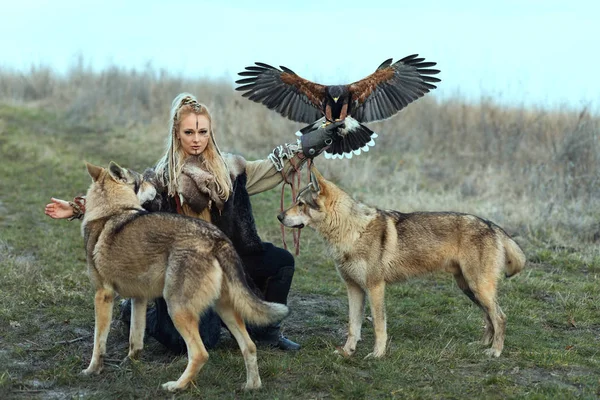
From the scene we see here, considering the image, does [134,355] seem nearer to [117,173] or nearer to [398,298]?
[117,173]

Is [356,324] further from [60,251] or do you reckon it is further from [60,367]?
[60,251]

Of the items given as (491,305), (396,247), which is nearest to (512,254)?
(491,305)

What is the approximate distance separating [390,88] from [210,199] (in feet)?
9.71

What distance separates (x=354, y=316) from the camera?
5.28m

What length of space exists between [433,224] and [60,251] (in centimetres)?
487

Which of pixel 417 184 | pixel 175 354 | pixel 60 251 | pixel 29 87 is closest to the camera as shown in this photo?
pixel 175 354

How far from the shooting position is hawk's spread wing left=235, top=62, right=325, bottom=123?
24.0ft

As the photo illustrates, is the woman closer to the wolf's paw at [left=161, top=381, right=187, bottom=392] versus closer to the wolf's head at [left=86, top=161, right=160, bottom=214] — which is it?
the wolf's head at [left=86, top=161, right=160, bottom=214]

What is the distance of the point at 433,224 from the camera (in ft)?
17.7

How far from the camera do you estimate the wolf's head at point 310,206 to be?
17.5 ft

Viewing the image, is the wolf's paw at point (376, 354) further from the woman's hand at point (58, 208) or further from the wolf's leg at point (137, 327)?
the woman's hand at point (58, 208)

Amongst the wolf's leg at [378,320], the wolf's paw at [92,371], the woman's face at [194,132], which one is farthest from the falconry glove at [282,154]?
the wolf's paw at [92,371]

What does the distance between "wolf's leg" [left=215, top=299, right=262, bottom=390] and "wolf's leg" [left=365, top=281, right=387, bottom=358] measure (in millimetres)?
1098

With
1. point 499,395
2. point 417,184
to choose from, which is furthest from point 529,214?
point 499,395
